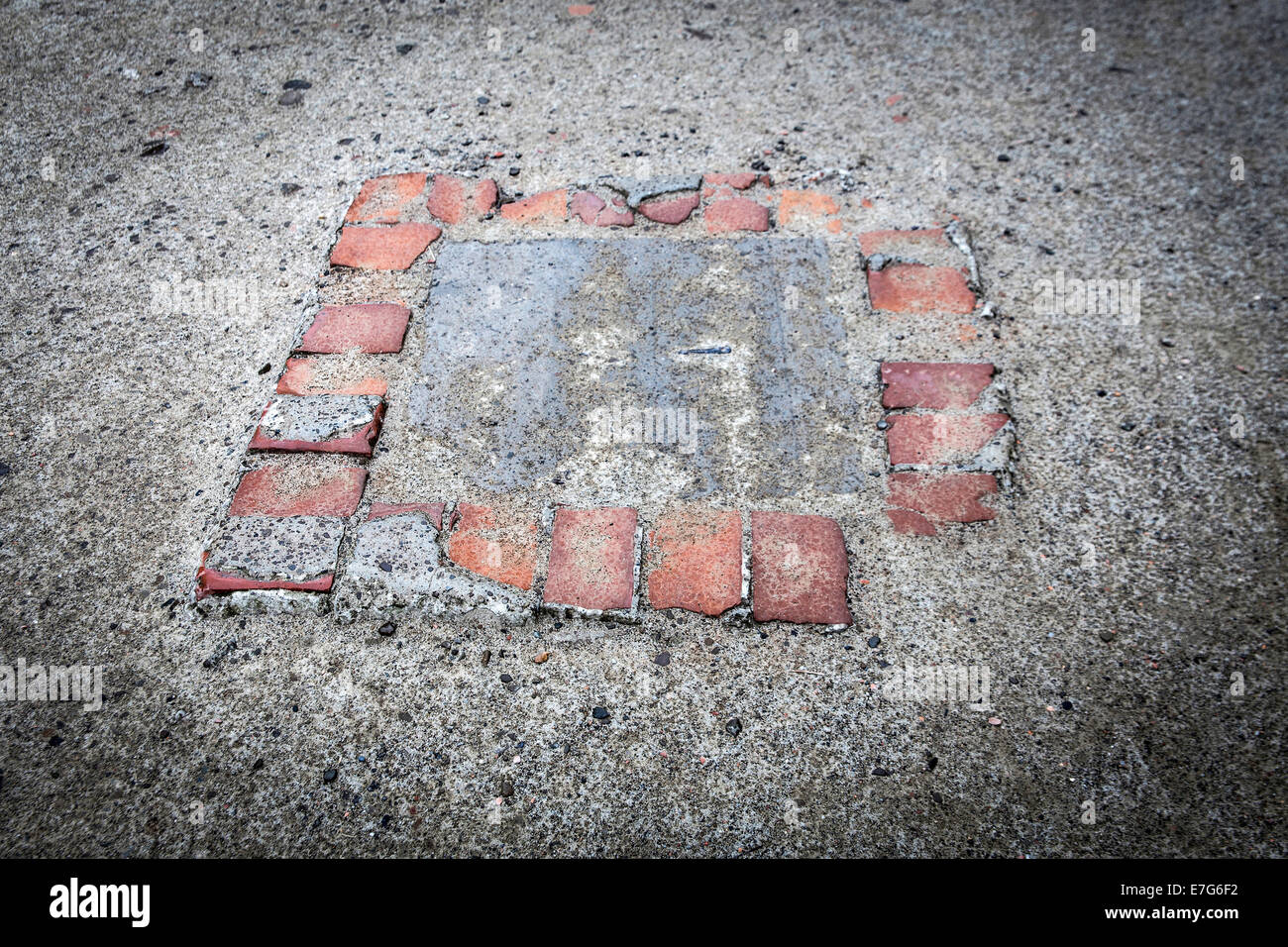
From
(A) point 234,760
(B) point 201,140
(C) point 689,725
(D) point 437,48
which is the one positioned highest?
(D) point 437,48

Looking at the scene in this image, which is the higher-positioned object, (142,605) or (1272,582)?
(1272,582)

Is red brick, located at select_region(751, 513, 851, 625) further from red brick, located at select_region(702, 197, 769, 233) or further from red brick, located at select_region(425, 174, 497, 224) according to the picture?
red brick, located at select_region(425, 174, 497, 224)

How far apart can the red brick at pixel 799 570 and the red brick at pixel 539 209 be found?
1142mm

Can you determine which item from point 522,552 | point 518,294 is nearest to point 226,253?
point 518,294

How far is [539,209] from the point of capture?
2359 mm

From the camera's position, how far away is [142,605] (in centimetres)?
157

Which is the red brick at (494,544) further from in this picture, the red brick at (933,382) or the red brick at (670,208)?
the red brick at (670,208)

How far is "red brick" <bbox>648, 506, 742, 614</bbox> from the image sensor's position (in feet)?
5.16

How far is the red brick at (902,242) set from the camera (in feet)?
7.30

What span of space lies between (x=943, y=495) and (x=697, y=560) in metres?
0.54

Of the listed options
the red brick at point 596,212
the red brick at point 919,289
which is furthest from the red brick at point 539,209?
the red brick at point 919,289

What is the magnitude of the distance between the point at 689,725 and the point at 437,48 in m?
2.67

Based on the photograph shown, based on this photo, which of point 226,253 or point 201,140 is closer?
point 226,253

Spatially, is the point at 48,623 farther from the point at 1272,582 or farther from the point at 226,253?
the point at 1272,582
